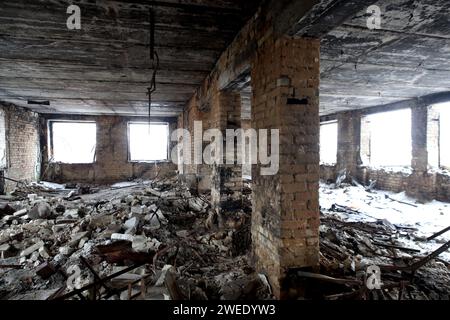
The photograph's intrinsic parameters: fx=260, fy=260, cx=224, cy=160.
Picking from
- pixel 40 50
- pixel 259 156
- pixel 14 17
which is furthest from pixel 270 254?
pixel 40 50

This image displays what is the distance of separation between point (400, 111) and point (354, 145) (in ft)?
→ 6.53

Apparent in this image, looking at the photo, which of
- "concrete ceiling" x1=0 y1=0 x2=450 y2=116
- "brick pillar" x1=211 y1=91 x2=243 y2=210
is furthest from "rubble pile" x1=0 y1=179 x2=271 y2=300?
"concrete ceiling" x1=0 y1=0 x2=450 y2=116

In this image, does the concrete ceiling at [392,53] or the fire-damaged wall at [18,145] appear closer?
the concrete ceiling at [392,53]

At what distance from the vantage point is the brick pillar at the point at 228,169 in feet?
13.8

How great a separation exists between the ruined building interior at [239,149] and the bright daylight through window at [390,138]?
1000 millimetres

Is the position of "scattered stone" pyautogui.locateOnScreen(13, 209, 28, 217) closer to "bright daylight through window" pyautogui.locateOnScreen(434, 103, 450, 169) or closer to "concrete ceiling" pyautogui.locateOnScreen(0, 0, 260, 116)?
"concrete ceiling" pyautogui.locateOnScreen(0, 0, 260, 116)

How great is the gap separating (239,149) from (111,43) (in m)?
2.35

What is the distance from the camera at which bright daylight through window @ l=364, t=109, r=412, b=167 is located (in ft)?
27.8

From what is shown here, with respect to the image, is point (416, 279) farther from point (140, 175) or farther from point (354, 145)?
point (140, 175)

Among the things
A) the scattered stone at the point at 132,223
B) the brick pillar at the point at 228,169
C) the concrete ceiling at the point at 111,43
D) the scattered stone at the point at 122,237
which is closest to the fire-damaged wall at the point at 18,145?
the concrete ceiling at the point at 111,43

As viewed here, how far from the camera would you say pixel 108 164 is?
11.3 m

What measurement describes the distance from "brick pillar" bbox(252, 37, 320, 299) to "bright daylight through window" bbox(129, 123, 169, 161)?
9.99 metres

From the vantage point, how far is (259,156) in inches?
105

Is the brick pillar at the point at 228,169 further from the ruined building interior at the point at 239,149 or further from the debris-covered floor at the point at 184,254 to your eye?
the debris-covered floor at the point at 184,254
